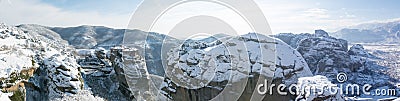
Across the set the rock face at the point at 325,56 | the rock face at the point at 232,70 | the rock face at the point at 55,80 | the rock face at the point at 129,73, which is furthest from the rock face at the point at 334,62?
the rock face at the point at 55,80

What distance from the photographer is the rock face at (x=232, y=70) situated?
28297 mm

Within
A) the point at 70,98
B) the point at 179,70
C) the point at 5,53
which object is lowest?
the point at 70,98

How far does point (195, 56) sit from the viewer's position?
3084 cm

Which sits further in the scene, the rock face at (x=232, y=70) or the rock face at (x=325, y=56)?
the rock face at (x=325, y=56)

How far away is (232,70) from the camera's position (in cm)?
2894

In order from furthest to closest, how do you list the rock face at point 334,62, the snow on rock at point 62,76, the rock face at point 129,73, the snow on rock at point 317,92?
the rock face at point 334,62 → the rock face at point 129,73 → the snow on rock at point 62,76 → the snow on rock at point 317,92

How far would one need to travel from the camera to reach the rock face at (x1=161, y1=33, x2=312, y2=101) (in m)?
28.3

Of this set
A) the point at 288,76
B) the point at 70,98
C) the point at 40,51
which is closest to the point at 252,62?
the point at 288,76

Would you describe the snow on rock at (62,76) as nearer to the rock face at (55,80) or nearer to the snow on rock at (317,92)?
the rock face at (55,80)

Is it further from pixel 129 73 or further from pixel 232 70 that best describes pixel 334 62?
pixel 232 70

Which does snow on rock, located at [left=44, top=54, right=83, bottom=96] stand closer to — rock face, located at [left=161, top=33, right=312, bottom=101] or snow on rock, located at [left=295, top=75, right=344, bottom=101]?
rock face, located at [left=161, top=33, right=312, bottom=101]

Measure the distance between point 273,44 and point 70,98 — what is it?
19.3 metres

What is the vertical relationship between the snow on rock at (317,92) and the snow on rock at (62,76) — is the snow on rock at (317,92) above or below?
below

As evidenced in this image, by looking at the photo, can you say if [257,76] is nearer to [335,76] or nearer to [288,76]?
[288,76]
